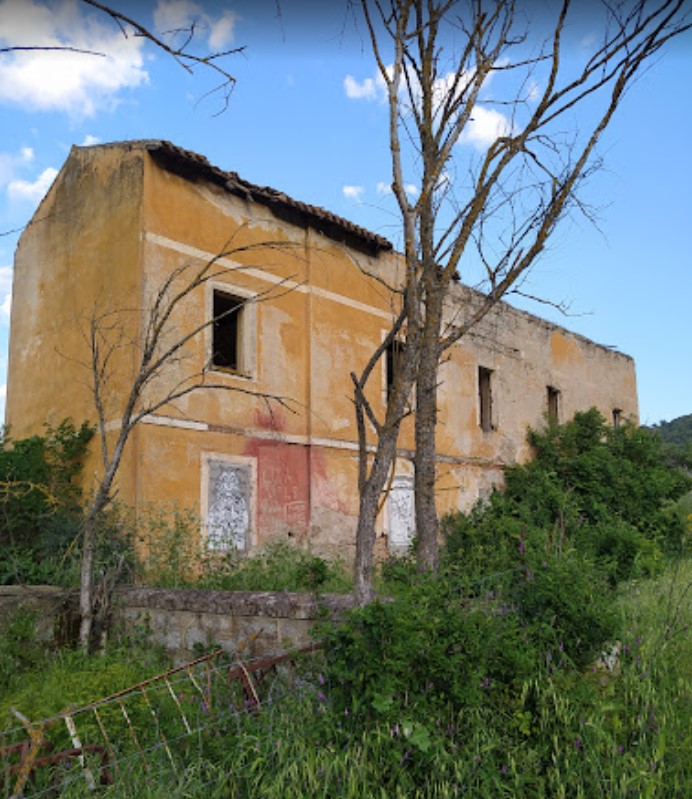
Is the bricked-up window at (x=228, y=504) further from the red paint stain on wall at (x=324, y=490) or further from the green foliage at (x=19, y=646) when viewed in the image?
the green foliage at (x=19, y=646)

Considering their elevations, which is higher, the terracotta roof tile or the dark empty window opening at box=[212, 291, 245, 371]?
the terracotta roof tile

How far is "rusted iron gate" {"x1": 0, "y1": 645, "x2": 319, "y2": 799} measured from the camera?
154 inches

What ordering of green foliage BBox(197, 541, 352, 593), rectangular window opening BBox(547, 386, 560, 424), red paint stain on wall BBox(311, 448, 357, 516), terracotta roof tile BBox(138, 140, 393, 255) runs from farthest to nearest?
rectangular window opening BBox(547, 386, 560, 424) < red paint stain on wall BBox(311, 448, 357, 516) < terracotta roof tile BBox(138, 140, 393, 255) < green foliage BBox(197, 541, 352, 593)

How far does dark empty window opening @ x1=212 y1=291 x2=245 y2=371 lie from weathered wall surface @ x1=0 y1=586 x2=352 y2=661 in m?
4.83

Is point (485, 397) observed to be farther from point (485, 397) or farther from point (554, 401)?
point (554, 401)

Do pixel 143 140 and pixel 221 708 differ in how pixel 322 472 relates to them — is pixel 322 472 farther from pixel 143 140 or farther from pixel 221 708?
pixel 221 708

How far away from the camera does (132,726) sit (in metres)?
4.74

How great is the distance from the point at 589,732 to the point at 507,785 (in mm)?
560

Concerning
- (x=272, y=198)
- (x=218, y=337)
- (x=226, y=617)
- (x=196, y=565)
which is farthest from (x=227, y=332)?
(x=226, y=617)

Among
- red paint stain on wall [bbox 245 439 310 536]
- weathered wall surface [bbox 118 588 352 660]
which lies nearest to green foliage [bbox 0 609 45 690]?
weathered wall surface [bbox 118 588 352 660]

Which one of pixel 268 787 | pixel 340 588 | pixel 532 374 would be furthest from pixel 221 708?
pixel 532 374

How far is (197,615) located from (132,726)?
2220 millimetres

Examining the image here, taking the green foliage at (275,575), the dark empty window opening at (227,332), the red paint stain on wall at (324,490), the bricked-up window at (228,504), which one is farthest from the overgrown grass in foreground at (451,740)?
the dark empty window opening at (227,332)

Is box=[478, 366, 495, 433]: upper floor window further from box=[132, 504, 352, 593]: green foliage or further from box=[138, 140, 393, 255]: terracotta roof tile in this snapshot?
box=[132, 504, 352, 593]: green foliage
